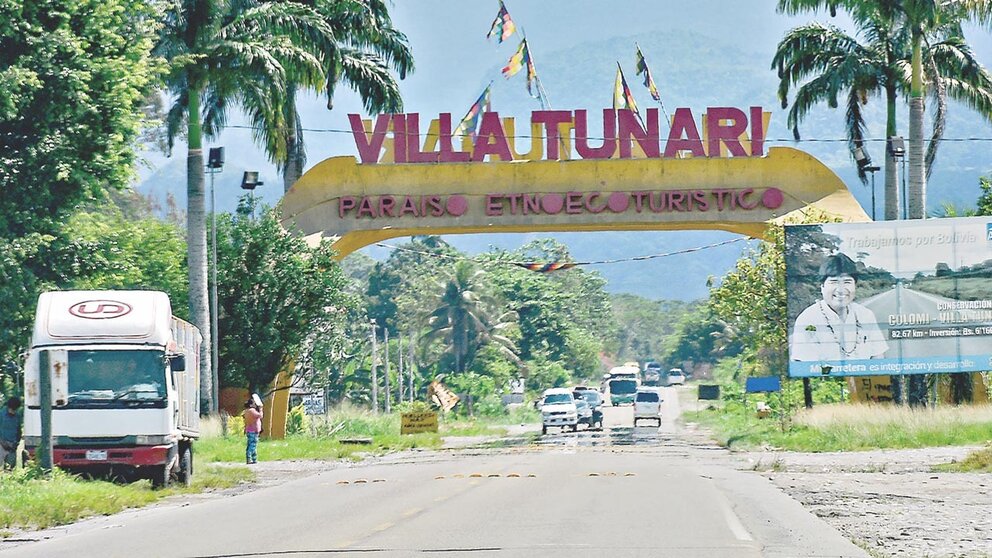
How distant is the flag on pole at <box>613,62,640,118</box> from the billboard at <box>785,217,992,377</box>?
1385cm

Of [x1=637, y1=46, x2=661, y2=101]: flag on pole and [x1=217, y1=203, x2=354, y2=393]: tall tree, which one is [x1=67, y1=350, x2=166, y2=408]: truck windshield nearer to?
[x1=217, y1=203, x2=354, y2=393]: tall tree

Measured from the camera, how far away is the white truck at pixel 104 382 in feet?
78.1

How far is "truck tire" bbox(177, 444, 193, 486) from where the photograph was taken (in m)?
26.0

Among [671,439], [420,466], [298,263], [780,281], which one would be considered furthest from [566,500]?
[671,439]

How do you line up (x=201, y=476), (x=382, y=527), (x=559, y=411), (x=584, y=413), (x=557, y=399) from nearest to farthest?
(x=382, y=527) → (x=201, y=476) → (x=559, y=411) → (x=557, y=399) → (x=584, y=413)

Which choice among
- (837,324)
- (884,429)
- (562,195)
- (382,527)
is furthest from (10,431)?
(562,195)

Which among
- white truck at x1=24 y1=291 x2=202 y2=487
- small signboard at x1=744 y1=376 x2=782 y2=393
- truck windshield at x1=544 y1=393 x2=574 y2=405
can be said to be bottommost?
truck windshield at x1=544 y1=393 x2=574 y2=405

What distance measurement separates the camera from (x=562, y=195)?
46.5 meters

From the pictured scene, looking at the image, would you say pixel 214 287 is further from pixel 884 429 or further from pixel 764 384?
pixel 884 429

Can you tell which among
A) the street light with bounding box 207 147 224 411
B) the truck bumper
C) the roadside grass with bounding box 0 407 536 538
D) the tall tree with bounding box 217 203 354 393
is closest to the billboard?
the roadside grass with bounding box 0 407 536 538

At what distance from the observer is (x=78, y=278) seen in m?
35.2

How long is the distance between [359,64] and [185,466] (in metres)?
23.8

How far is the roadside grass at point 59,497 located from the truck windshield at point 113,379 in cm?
129

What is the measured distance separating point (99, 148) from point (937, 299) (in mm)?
21542
